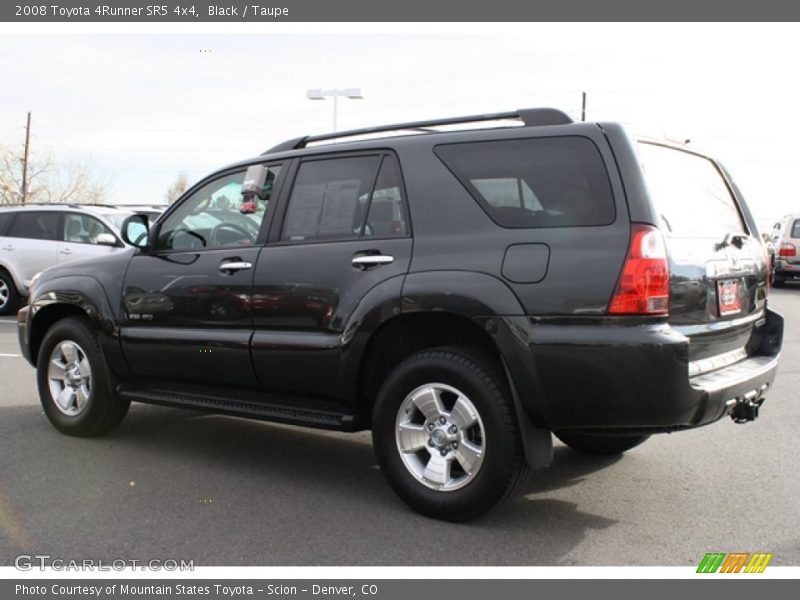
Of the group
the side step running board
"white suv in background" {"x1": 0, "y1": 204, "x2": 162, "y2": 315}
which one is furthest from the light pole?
the side step running board

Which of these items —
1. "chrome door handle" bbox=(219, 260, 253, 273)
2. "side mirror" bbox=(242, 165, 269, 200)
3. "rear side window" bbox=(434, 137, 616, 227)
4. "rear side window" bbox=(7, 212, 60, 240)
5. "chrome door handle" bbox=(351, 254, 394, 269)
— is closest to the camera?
"rear side window" bbox=(434, 137, 616, 227)

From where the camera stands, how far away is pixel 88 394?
5785 mm

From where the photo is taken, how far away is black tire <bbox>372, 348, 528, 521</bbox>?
388 centimetres

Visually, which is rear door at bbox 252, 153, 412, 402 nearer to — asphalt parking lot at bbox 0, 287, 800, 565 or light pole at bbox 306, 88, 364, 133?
asphalt parking lot at bbox 0, 287, 800, 565

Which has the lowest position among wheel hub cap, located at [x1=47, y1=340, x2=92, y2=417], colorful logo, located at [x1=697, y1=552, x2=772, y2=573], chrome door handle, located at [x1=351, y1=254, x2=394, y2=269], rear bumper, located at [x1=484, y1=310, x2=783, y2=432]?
colorful logo, located at [x1=697, y1=552, x2=772, y2=573]

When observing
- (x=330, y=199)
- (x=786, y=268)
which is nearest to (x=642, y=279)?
(x=330, y=199)

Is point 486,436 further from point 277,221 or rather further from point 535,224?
point 277,221

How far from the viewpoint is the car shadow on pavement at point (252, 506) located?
12.3ft

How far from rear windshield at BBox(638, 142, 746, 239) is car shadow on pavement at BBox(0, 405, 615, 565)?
1502 millimetres

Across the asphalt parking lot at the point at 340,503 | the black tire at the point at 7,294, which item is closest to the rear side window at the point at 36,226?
the black tire at the point at 7,294

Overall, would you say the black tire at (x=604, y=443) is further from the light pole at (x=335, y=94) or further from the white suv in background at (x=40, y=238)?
the light pole at (x=335, y=94)

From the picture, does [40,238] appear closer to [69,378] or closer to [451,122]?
[69,378]

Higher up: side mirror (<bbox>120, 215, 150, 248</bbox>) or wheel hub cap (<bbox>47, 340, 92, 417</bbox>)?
side mirror (<bbox>120, 215, 150, 248</bbox>)

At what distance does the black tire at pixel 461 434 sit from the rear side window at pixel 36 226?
11338 millimetres
